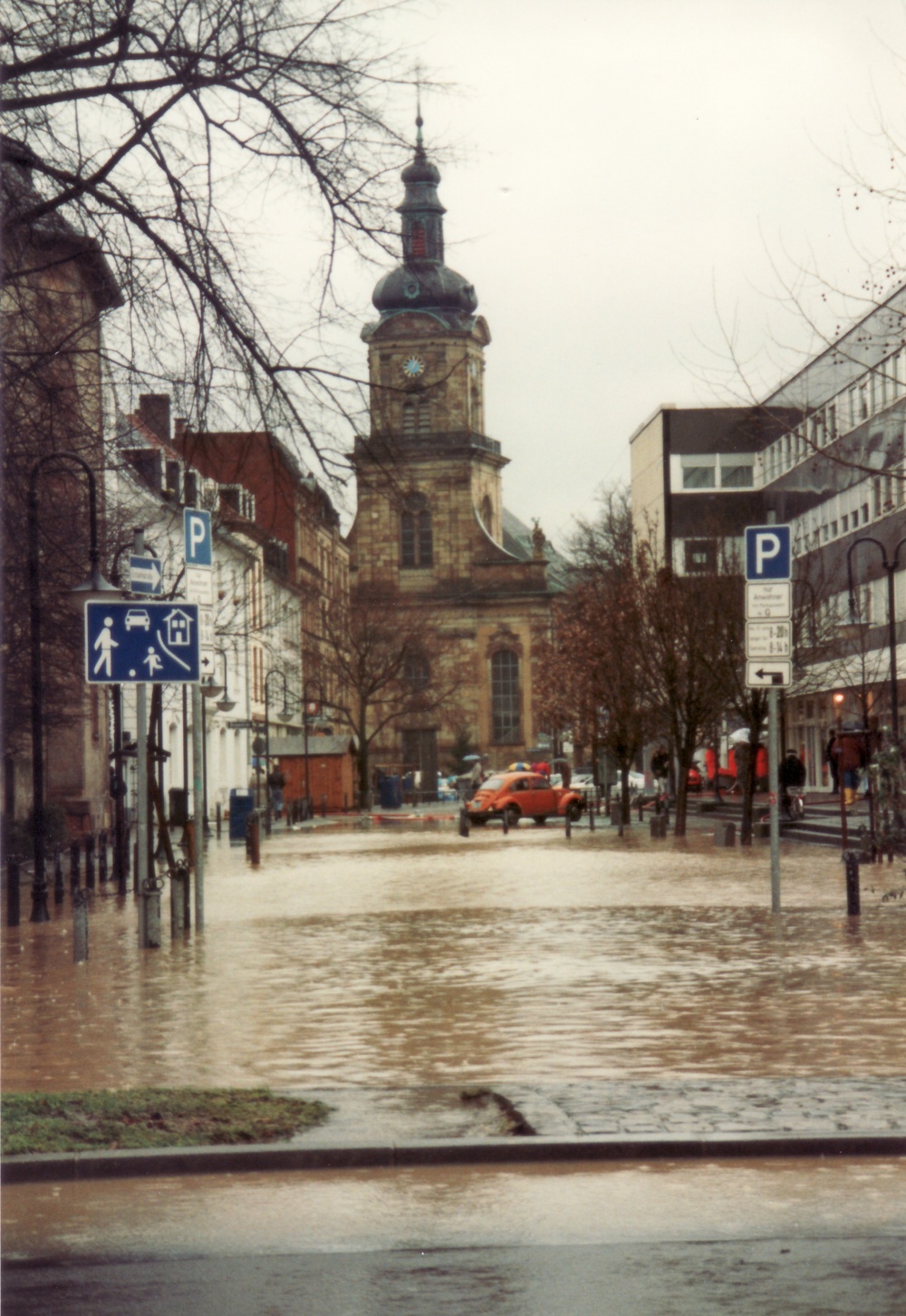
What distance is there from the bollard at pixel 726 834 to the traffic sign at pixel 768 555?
19.9m

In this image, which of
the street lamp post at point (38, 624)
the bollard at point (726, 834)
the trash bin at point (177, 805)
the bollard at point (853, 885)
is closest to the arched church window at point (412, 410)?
the street lamp post at point (38, 624)

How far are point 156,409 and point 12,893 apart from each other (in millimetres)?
12085

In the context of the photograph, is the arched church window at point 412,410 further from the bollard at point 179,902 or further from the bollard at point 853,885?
the bollard at point 853,885

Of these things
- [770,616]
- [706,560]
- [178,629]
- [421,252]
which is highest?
[706,560]

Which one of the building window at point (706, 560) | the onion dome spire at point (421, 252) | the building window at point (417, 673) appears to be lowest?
the onion dome spire at point (421, 252)

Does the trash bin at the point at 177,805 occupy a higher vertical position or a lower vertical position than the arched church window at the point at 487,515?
lower

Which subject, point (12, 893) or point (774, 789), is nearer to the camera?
point (774, 789)

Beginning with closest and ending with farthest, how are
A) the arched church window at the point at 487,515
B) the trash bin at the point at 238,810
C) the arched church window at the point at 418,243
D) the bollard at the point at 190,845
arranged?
the arched church window at the point at 418,243 → the bollard at the point at 190,845 → the trash bin at the point at 238,810 → the arched church window at the point at 487,515

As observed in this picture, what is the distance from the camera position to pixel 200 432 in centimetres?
1068

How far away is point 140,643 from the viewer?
1823cm

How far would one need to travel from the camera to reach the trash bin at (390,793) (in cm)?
8644

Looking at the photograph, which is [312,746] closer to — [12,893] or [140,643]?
[12,893]

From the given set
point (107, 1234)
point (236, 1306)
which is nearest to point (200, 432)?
point (107, 1234)

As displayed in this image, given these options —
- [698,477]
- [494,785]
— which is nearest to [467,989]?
[494,785]
